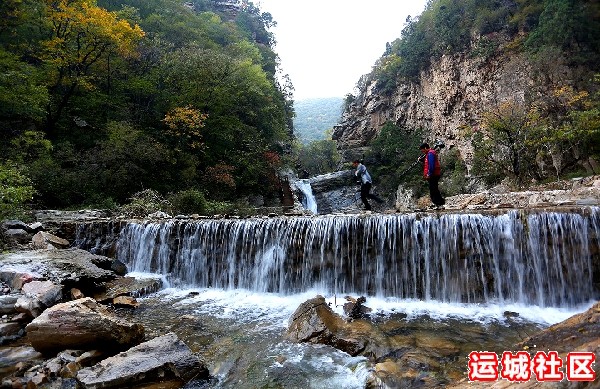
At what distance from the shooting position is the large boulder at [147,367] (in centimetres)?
389

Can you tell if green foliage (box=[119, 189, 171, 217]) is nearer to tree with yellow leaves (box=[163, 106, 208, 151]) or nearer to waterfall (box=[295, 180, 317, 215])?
tree with yellow leaves (box=[163, 106, 208, 151])

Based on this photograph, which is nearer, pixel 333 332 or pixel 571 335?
pixel 571 335

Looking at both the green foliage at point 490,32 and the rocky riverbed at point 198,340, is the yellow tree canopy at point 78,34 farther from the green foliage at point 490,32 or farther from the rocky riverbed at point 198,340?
the green foliage at point 490,32

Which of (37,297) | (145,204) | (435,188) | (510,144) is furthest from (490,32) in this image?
(37,297)

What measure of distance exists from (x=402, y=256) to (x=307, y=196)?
19836 millimetres

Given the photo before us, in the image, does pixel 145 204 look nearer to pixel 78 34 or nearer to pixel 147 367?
pixel 78 34

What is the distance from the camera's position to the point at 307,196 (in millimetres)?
27625

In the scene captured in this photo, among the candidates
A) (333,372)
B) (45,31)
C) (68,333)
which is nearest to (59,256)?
(68,333)

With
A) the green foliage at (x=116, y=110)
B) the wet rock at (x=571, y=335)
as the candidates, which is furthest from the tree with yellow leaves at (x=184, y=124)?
the wet rock at (x=571, y=335)

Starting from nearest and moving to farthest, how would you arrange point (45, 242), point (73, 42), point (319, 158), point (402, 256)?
point (402, 256)
point (45, 242)
point (73, 42)
point (319, 158)

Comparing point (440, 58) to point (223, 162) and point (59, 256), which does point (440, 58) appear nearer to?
point (223, 162)

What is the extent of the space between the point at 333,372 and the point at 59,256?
7.32 m

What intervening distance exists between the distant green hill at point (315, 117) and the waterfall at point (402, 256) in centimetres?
7590

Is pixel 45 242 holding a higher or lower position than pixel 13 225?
lower
